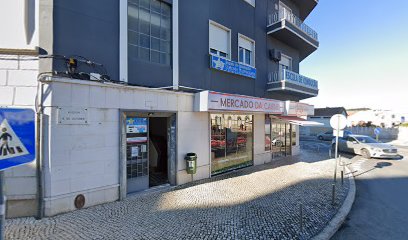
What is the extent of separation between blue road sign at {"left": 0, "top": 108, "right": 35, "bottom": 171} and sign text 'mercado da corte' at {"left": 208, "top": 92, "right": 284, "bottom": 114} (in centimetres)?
601

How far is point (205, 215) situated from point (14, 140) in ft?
14.2

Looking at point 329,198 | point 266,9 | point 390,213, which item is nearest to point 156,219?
point 329,198

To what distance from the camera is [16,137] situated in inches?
82.3

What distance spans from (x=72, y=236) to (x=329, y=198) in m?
6.86

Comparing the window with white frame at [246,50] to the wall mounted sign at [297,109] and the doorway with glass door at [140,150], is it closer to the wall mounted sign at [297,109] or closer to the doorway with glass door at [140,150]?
the wall mounted sign at [297,109]

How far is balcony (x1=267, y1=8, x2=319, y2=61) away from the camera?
11852 millimetres

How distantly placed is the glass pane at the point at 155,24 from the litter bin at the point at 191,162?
4.27 metres

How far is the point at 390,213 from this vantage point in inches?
235

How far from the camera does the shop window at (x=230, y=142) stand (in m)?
9.36

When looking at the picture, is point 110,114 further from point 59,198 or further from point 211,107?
point 211,107

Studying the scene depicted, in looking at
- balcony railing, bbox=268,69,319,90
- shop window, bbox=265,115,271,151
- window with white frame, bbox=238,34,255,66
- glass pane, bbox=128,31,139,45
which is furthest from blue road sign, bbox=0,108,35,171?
balcony railing, bbox=268,69,319,90

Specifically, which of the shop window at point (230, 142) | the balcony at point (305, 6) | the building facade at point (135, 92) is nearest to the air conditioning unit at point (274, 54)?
the building facade at point (135, 92)

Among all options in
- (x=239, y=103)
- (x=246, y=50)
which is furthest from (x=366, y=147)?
(x=239, y=103)

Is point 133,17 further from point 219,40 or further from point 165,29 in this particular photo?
point 219,40
